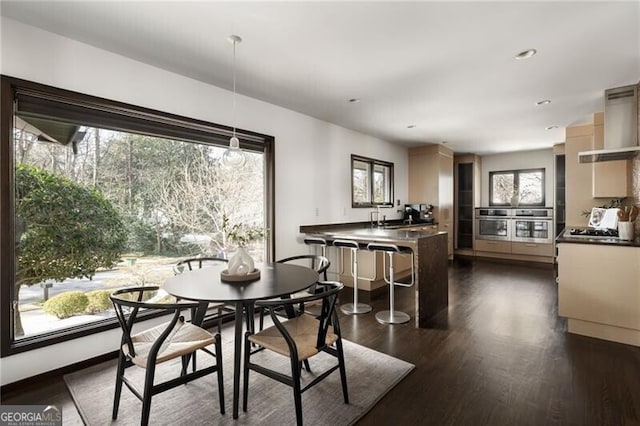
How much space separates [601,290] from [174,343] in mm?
3537

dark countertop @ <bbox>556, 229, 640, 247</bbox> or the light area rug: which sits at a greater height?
dark countertop @ <bbox>556, 229, 640, 247</bbox>

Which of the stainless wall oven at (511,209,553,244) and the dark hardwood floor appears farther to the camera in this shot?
the stainless wall oven at (511,209,553,244)

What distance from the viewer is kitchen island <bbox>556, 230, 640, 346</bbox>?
261 centimetres

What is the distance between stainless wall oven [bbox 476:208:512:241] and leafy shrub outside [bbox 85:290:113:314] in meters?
7.16

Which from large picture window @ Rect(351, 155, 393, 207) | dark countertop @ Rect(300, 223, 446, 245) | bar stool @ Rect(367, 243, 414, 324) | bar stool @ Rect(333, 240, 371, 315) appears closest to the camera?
bar stool @ Rect(367, 243, 414, 324)

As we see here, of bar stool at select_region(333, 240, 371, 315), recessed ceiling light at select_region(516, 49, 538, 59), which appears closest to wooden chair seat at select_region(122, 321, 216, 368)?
bar stool at select_region(333, 240, 371, 315)

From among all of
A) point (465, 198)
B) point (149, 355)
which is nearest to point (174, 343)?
point (149, 355)

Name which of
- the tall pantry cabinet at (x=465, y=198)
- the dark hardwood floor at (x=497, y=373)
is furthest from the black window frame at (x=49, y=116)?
the tall pantry cabinet at (x=465, y=198)

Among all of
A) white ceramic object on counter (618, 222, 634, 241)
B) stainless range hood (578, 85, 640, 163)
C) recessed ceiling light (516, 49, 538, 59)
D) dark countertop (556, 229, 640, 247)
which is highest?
recessed ceiling light (516, 49, 538, 59)

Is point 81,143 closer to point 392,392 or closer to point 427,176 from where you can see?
point 392,392

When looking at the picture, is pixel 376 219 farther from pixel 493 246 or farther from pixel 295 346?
pixel 295 346

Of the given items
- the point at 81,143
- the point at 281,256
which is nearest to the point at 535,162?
the point at 281,256

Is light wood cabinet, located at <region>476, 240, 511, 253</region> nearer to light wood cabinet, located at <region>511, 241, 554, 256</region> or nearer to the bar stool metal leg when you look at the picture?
light wood cabinet, located at <region>511, 241, 554, 256</region>

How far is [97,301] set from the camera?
2529mm
